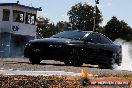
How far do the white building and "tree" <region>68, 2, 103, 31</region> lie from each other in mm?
55067

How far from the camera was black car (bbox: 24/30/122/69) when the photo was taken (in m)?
12.6

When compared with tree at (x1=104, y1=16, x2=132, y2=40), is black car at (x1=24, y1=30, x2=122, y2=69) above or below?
above

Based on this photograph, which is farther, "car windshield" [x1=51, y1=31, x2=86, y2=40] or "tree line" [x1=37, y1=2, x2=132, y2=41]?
"tree line" [x1=37, y1=2, x2=132, y2=41]

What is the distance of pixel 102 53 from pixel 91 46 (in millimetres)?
673

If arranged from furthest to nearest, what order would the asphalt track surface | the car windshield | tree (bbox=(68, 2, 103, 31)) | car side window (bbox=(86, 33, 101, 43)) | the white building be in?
tree (bbox=(68, 2, 103, 31)), the white building, car side window (bbox=(86, 33, 101, 43)), the car windshield, the asphalt track surface

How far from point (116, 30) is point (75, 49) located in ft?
284

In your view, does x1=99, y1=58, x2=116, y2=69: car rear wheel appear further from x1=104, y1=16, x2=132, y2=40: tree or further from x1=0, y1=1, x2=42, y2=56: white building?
x1=104, y1=16, x2=132, y2=40: tree

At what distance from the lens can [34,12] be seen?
37.5 m

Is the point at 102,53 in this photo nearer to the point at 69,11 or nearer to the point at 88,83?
the point at 88,83

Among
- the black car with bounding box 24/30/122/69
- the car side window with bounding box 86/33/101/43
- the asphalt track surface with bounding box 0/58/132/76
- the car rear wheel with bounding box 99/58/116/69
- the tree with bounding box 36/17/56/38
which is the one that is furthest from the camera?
the tree with bounding box 36/17/56/38

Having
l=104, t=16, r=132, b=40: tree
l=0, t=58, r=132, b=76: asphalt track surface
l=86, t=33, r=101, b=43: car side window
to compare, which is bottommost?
l=104, t=16, r=132, b=40: tree

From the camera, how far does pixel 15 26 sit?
34.6 m

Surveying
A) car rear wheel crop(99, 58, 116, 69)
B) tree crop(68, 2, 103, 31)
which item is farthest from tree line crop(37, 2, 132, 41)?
car rear wheel crop(99, 58, 116, 69)

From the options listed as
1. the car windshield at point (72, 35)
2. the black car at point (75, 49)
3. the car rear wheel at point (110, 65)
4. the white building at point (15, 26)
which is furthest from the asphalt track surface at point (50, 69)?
the white building at point (15, 26)
